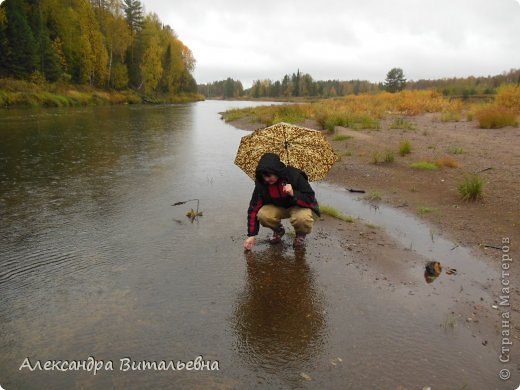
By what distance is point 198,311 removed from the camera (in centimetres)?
335

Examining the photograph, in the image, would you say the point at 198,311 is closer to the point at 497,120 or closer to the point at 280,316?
the point at 280,316

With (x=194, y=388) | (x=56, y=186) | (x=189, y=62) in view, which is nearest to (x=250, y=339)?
(x=194, y=388)

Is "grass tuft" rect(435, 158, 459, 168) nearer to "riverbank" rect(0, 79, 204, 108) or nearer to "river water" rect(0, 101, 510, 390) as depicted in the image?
→ "river water" rect(0, 101, 510, 390)

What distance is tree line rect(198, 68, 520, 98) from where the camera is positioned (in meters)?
42.4

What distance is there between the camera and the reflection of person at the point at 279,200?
4285mm

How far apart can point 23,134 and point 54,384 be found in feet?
50.2

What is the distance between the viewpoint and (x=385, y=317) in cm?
331

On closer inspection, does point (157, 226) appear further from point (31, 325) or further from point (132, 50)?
point (132, 50)

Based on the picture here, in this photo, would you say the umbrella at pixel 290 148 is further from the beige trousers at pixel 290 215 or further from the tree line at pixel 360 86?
the tree line at pixel 360 86

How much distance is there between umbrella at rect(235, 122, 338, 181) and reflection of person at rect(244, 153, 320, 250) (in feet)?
0.94

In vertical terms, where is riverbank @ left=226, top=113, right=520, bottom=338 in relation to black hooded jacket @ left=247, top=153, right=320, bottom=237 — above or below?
below

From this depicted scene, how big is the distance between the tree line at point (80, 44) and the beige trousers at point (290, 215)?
3832cm

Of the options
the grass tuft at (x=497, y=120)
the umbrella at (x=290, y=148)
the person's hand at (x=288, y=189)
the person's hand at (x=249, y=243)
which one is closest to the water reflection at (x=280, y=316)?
the person's hand at (x=249, y=243)

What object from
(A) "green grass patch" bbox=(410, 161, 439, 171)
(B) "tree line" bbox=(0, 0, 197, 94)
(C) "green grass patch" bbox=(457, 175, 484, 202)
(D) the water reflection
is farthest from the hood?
(B) "tree line" bbox=(0, 0, 197, 94)
